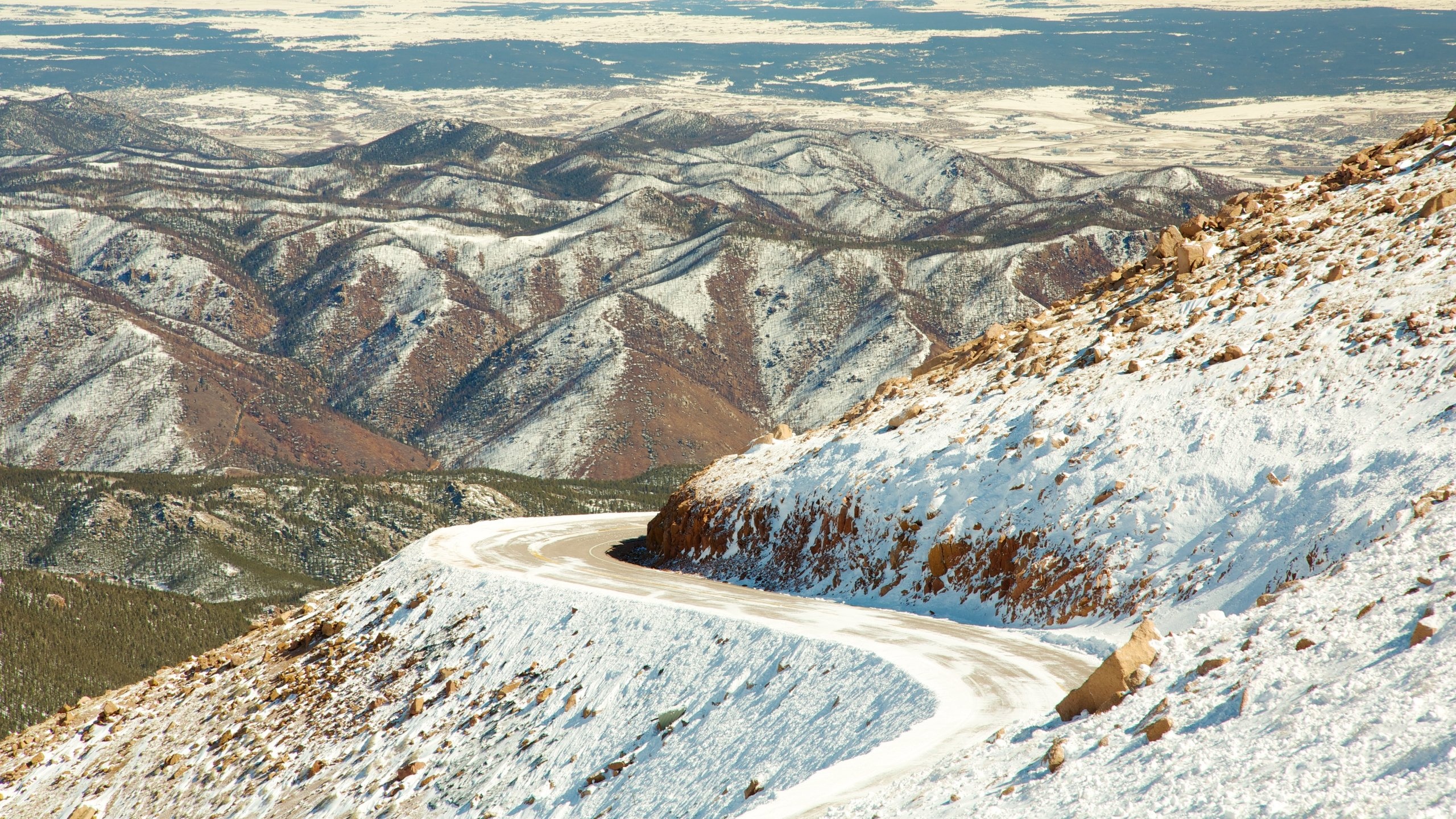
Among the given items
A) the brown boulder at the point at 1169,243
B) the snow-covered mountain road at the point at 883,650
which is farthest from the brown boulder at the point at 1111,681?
the brown boulder at the point at 1169,243

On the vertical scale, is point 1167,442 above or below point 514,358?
above

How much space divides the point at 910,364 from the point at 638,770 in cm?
14042

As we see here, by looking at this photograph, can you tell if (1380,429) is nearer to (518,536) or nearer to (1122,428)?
(1122,428)

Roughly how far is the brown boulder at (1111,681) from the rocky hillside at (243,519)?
3487 inches

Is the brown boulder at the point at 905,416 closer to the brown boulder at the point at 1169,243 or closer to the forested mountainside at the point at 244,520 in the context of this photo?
the brown boulder at the point at 1169,243

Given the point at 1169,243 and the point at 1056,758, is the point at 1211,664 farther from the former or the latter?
the point at 1169,243

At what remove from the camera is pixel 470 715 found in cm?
2542

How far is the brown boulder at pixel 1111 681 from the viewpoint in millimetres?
15297

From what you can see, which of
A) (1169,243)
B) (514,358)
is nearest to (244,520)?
(514,358)

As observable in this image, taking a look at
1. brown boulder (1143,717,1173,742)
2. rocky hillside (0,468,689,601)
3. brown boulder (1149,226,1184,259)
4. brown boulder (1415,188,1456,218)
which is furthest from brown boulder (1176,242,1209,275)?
rocky hillside (0,468,689,601)

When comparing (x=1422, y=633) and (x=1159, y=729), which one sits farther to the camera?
(x=1159, y=729)

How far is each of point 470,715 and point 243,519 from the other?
308 feet

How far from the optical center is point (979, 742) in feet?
53.0

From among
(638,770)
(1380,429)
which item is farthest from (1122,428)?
(638,770)
